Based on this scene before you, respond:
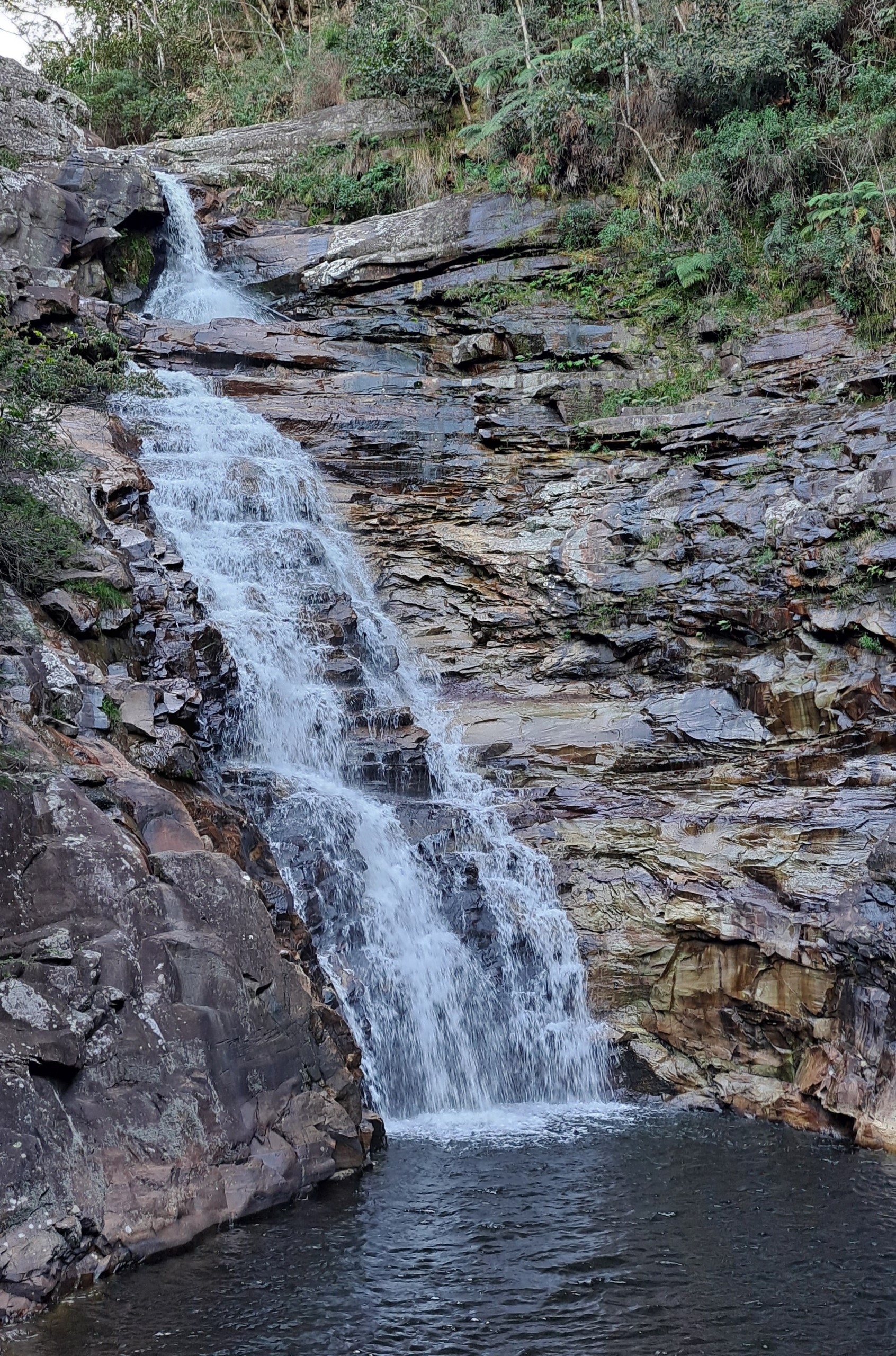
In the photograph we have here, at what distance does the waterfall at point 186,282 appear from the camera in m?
21.9

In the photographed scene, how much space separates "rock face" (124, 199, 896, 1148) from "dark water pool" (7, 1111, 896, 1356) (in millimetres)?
2259

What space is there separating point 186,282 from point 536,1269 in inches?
823

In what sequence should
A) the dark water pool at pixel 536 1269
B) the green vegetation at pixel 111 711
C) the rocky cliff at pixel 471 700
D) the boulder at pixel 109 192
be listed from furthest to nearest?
the boulder at pixel 109 192, the green vegetation at pixel 111 711, the rocky cliff at pixel 471 700, the dark water pool at pixel 536 1269

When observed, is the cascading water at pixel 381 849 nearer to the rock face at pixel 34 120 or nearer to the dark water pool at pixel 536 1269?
the dark water pool at pixel 536 1269

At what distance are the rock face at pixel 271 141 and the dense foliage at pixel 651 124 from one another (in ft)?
1.53

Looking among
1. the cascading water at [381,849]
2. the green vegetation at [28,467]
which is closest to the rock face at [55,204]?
the cascading water at [381,849]

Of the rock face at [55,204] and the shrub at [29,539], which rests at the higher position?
the rock face at [55,204]

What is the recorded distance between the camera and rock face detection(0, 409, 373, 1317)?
727 centimetres

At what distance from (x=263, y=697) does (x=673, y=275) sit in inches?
494

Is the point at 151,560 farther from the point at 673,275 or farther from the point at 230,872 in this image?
the point at 673,275

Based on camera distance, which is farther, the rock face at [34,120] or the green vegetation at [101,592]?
the rock face at [34,120]

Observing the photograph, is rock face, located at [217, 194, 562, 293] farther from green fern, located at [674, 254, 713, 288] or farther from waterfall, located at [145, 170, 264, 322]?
green fern, located at [674, 254, 713, 288]

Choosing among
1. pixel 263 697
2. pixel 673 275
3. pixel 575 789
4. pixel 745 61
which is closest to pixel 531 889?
pixel 575 789

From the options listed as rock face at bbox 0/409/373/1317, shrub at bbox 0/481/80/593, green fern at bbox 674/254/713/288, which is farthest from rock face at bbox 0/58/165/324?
green fern at bbox 674/254/713/288
